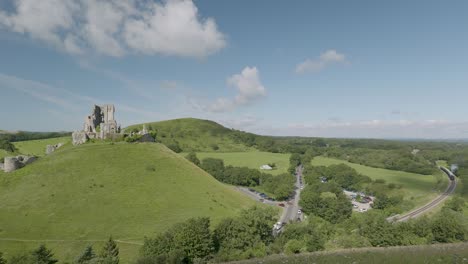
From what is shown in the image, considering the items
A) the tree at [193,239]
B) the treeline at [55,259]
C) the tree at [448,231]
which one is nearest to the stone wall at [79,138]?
the treeline at [55,259]

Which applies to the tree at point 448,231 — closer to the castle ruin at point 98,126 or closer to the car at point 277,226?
the car at point 277,226

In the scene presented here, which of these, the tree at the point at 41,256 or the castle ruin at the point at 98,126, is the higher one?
the castle ruin at the point at 98,126

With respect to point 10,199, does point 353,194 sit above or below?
below

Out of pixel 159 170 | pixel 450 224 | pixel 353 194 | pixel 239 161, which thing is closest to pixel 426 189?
pixel 353 194

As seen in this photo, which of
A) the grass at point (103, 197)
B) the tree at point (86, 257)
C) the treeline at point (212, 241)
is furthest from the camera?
the grass at point (103, 197)

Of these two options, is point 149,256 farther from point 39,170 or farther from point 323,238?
point 39,170

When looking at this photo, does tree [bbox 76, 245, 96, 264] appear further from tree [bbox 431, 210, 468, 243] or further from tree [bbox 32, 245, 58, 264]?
tree [bbox 431, 210, 468, 243]
